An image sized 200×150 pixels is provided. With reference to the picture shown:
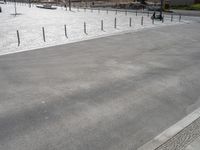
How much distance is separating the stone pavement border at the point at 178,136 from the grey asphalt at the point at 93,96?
21 cm

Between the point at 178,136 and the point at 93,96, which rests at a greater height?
the point at 93,96

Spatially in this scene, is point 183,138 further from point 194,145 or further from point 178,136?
point 194,145

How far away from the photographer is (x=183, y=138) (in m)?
6.01

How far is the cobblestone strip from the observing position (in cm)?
568

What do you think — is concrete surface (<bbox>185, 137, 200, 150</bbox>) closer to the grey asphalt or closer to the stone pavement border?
the stone pavement border

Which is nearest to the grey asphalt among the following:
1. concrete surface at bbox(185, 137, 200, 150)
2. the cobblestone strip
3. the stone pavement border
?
the stone pavement border

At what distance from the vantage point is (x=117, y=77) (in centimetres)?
1049

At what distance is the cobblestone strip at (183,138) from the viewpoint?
5.68 meters

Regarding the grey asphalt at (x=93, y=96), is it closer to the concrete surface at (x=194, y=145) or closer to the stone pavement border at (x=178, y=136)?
the stone pavement border at (x=178, y=136)

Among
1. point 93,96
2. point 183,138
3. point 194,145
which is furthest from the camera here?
point 93,96

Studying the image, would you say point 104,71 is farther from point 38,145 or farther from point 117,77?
point 38,145

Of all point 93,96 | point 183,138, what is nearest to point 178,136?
point 183,138

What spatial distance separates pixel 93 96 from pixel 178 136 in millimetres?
3459

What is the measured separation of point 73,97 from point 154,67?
5.04m
